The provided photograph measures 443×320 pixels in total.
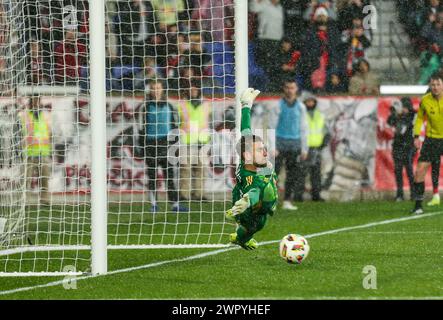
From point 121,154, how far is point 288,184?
9.87 feet

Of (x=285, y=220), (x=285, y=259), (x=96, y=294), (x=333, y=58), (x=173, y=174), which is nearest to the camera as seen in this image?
(x=96, y=294)

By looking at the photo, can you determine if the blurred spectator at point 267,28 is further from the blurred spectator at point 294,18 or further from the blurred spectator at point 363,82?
the blurred spectator at point 363,82

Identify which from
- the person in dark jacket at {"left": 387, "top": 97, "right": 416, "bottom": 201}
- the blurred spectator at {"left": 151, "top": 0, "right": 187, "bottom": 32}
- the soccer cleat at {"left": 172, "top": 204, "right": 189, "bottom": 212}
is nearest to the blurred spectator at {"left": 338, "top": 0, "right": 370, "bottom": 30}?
the person in dark jacket at {"left": 387, "top": 97, "right": 416, "bottom": 201}

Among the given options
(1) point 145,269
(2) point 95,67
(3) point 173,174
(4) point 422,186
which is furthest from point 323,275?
(3) point 173,174

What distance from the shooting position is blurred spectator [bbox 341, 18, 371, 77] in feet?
73.1

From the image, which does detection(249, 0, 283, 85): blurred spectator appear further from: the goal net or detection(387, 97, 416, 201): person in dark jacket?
detection(387, 97, 416, 201): person in dark jacket

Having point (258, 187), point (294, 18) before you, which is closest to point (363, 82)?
point (294, 18)

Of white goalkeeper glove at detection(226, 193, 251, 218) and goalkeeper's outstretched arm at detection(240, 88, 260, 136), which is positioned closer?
white goalkeeper glove at detection(226, 193, 251, 218)

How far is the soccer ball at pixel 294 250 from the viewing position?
10.4 meters

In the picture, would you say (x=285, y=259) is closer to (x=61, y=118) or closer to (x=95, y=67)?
(x=95, y=67)

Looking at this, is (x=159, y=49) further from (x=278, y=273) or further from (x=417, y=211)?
(x=278, y=273)

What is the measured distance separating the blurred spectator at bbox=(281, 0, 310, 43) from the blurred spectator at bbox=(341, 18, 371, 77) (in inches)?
35.4

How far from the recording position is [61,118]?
18.7 meters

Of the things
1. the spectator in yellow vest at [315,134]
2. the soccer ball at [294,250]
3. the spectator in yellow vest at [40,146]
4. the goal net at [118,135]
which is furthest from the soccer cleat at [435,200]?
the soccer ball at [294,250]
